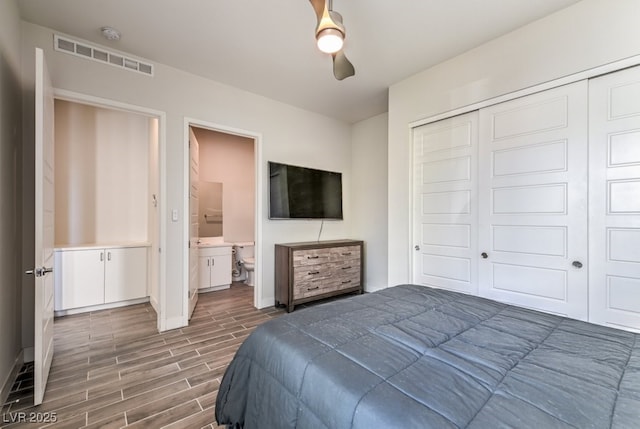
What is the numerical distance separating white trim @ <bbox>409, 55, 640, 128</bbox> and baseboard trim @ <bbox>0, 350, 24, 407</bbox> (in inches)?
162

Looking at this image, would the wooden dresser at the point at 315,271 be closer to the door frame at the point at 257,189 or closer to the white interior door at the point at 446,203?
the door frame at the point at 257,189

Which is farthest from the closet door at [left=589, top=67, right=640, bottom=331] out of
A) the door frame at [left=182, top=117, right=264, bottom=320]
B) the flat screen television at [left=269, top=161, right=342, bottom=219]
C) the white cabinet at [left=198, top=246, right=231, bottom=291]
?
the white cabinet at [left=198, top=246, right=231, bottom=291]

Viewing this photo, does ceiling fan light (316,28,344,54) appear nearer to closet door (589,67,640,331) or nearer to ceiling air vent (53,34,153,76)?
closet door (589,67,640,331)

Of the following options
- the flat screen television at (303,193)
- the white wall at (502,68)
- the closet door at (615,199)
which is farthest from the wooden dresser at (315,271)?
the closet door at (615,199)

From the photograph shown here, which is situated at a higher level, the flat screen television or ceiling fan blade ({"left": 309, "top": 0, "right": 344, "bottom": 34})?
ceiling fan blade ({"left": 309, "top": 0, "right": 344, "bottom": 34})

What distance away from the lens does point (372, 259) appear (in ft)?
14.3

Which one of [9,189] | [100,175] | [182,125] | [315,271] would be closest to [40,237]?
[9,189]

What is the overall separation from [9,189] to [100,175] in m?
2.20

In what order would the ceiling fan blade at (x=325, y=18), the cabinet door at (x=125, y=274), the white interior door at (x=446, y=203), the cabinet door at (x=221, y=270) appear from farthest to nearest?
the cabinet door at (x=221, y=270) < the cabinet door at (x=125, y=274) < the white interior door at (x=446, y=203) < the ceiling fan blade at (x=325, y=18)

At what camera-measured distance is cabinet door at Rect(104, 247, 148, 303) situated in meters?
3.63

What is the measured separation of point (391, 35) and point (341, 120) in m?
2.18

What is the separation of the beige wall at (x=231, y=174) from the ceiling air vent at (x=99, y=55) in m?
2.10

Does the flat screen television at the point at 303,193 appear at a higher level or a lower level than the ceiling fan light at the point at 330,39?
lower

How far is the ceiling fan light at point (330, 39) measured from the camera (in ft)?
5.40
